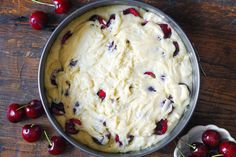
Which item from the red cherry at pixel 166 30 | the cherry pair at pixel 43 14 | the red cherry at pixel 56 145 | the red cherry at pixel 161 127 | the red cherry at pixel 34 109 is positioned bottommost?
the red cherry at pixel 56 145

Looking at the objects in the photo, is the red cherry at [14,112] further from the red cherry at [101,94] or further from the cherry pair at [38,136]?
the red cherry at [101,94]

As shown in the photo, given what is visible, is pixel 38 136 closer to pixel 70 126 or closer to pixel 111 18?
pixel 70 126

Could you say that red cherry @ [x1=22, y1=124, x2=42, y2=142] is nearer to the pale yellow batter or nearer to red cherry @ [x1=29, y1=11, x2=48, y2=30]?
the pale yellow batter

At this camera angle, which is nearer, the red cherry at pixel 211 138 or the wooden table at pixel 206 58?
the red cherry at pixel 211 138

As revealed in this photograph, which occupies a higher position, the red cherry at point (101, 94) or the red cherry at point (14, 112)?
the red cherry at point (101, 94)

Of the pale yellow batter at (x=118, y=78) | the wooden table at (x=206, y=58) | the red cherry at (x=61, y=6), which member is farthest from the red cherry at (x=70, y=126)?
the red cherry at (x=61, y=6)

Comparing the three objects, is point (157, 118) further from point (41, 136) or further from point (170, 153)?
point (41, 136)

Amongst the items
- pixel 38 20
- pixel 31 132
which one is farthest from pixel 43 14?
pixel 31 132
